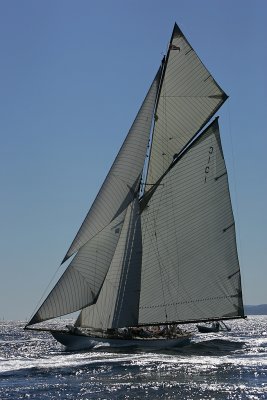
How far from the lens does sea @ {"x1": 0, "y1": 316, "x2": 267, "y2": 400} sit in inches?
1324

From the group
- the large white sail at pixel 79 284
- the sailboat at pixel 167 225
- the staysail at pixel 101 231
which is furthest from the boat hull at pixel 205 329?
the large white sail at pixel 79 284

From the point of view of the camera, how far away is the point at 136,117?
51656 millimetres

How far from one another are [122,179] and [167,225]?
227 inches

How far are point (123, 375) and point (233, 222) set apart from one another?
1879 cm

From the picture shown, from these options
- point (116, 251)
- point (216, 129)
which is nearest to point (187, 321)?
point (116, 251)

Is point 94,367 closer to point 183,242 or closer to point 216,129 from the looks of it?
point 183,242

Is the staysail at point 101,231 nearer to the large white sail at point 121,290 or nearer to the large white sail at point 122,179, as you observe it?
the large white sail at point 122,179

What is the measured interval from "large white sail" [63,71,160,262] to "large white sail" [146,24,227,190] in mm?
2415

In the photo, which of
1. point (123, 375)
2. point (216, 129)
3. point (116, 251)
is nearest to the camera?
point (123, 375)

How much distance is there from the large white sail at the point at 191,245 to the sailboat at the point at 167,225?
8 cm

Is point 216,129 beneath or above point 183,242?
above

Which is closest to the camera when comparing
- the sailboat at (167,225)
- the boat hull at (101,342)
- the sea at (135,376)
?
the sea at (135,376)

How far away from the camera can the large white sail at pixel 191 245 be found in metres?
52.5

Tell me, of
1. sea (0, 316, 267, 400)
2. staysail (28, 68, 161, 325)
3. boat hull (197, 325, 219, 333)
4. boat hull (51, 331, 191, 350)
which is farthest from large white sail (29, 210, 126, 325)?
boat hull (197, 325, 219, 333)
